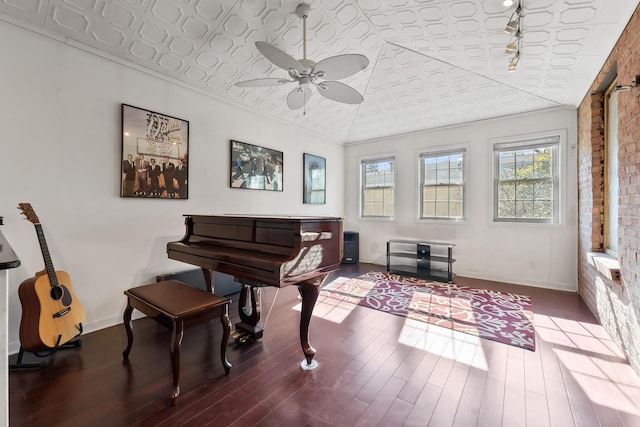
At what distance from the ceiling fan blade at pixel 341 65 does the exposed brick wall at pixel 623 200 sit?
6.70ft

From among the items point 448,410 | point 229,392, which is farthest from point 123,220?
point 448,410

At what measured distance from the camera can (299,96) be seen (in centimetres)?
290

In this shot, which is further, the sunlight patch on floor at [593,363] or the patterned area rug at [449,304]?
the patterned area rug at [449,304]

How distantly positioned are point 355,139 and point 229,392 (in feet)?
17.7

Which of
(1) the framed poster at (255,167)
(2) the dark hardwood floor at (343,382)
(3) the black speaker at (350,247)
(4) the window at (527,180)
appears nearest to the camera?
(2) the dark hardwood floor at (343,382)

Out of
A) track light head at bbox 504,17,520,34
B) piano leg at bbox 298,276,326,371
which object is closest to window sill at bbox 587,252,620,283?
track light head at bbox 504,17,520,34

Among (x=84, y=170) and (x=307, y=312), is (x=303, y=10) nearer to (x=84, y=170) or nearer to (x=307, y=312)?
(x=84, y=170)

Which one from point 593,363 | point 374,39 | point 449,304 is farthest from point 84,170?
point 593,363

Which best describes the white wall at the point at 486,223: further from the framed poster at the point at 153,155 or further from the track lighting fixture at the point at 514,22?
the framed poster at the point at 153,155

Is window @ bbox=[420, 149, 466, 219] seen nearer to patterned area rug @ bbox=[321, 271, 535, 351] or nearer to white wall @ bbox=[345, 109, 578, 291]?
white wall @ bbox=[345, 109, 578, 291]

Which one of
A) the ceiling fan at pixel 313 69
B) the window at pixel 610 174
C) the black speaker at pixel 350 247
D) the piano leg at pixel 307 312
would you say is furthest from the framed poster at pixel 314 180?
the window at pixel 610 174

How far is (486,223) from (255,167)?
13.2 feet

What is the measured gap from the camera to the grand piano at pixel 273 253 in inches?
76.2

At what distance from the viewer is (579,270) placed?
13.0 ft
